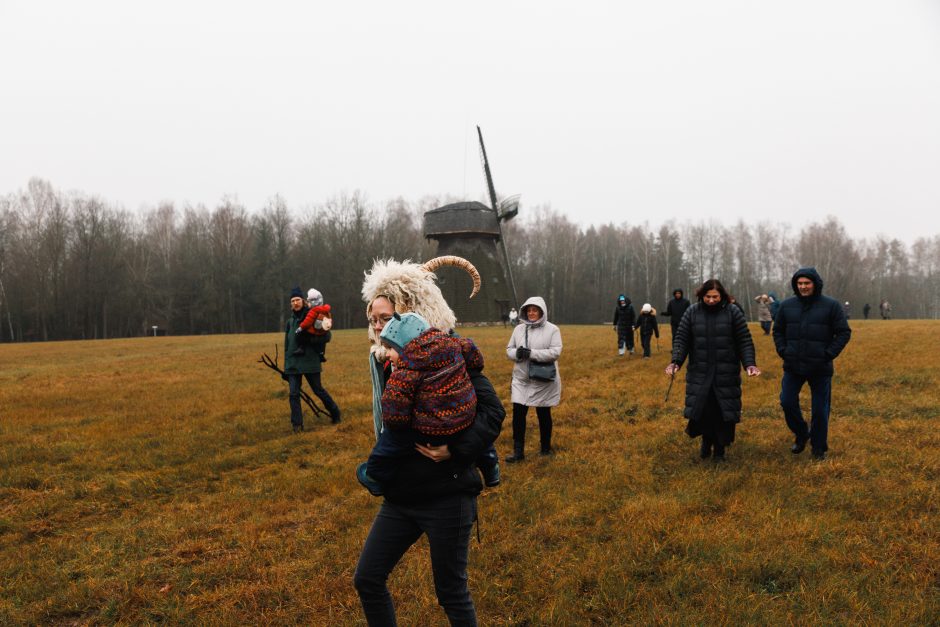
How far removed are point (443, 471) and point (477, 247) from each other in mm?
45783

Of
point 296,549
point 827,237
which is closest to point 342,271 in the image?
point 296,549

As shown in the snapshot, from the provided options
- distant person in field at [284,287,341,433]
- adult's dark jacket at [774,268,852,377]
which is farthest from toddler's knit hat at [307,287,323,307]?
adult's dark jacket at [774,268,852,377]

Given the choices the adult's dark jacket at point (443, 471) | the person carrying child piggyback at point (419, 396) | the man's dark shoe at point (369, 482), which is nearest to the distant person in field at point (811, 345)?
the adult's dark jacket at point (443, 471)

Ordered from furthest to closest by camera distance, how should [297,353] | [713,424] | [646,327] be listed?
[646,327] → [297,353] → [713,424]

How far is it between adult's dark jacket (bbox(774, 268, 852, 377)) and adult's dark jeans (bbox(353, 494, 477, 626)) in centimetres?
557

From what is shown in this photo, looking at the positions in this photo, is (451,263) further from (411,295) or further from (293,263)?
(293,263)

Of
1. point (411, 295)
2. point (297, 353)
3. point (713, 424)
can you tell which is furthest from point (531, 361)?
point (411, 295)

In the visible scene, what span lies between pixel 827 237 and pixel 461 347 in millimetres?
92731

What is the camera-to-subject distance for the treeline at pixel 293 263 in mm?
58250

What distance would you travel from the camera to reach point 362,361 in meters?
20.2

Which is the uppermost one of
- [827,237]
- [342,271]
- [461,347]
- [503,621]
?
[827,237]

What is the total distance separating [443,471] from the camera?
284cm

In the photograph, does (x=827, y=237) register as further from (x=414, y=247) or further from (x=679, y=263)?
(x=414, y=247)

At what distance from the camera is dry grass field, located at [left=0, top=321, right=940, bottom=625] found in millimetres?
4098
